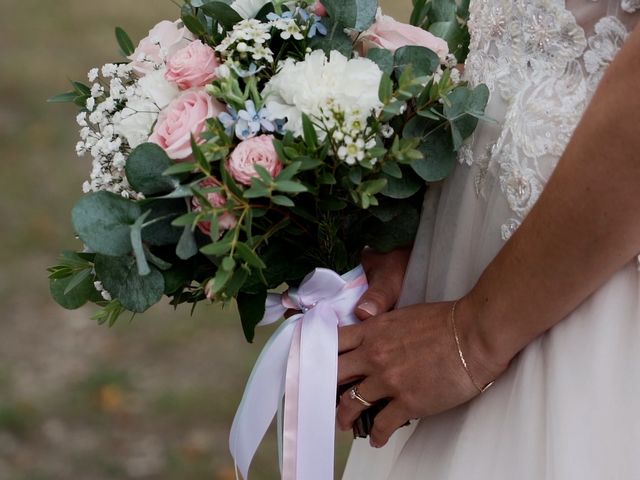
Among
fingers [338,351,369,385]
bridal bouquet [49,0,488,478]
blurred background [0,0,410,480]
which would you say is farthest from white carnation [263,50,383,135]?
blurred background [0,0,410,480]

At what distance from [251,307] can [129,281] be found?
0.25 m

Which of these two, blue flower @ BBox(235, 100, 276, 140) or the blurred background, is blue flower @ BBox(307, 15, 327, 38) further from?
the blurred background

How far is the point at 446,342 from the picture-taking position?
167 centimetres

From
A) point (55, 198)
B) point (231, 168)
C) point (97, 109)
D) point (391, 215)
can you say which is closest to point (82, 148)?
point (97, 109)

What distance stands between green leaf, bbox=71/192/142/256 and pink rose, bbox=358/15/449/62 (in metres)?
0.54

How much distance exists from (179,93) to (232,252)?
39 centimetres

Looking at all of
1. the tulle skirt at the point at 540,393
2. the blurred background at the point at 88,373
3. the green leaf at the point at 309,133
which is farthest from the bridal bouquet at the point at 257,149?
the blurred background at the point at 88,373

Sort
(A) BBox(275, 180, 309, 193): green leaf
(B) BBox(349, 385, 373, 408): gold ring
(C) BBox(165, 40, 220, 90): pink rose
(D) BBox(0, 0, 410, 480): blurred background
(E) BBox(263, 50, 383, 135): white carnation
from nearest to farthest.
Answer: (A) BBox(275, 180, 309, 193): green leaf, (E) BBox(263, 50, 383, 135): white carnation, (C) BBox(165, 40, 220, 90): pink rose, (B) BBox(349, 385, 373, 408): gold ring, (D) BBox(0, 0, 410, 480): blurred background

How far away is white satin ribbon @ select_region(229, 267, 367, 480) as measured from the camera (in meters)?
1.81

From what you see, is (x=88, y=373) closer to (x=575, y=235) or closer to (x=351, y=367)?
(x=351, y=367)

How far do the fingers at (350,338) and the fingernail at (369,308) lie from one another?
0.04m

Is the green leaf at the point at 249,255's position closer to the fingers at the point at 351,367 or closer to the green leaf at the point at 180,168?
the green leaf at the point at 180,168

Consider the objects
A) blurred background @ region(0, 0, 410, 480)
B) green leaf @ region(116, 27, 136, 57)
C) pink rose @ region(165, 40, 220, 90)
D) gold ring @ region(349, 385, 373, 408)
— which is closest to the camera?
pink rose @ region(165, 40, 220, 90)

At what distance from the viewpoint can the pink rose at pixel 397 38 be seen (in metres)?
1.84
